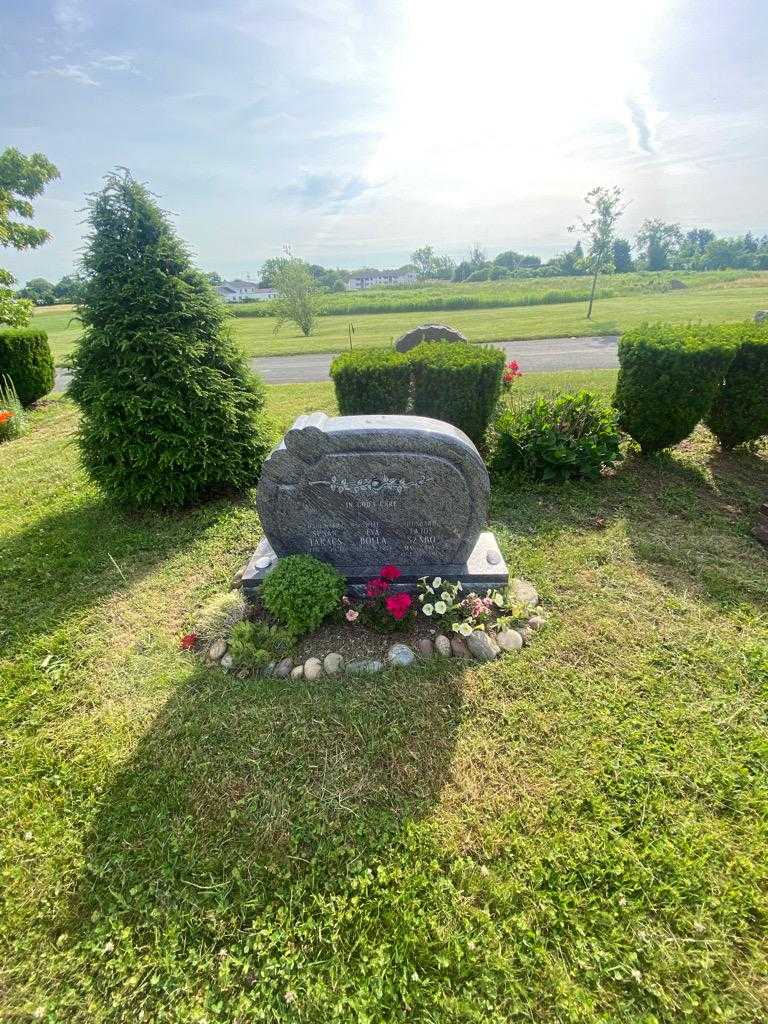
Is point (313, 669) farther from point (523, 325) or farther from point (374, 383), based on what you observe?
point (523, 325)

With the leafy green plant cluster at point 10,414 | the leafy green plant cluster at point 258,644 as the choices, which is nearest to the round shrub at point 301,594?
the leafy green plant cluster at point 258,644

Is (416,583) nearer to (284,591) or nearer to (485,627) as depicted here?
(485,627)

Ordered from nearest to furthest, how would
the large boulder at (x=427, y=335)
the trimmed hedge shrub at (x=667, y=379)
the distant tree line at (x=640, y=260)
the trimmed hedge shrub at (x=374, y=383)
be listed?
the trimmed hedge shrub at (x=667, y=379), the trimmed hedge shrub at (x=374, y=383), the large boulder at (x=427, y=335), the distant tree line at (x=640, y=260)

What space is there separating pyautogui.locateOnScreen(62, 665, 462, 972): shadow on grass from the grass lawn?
0.01m

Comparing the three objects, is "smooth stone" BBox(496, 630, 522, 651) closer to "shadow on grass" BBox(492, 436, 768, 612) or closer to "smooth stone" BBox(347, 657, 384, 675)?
"smooth stone" BBox(347, 657, 384, 675)

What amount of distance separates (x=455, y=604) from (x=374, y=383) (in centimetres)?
416

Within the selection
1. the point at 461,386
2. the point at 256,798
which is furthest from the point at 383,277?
the point at 256,798

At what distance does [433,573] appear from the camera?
155 inches

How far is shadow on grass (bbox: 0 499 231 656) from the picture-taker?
4156 mm

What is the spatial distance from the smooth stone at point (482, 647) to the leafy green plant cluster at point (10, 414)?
9915 millimetres

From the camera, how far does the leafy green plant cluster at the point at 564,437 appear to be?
18.7 feet

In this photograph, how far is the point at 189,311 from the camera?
5.25m

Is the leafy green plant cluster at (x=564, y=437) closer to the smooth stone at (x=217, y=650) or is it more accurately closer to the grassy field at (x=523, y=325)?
the smooth stone at (x=217, y=650)

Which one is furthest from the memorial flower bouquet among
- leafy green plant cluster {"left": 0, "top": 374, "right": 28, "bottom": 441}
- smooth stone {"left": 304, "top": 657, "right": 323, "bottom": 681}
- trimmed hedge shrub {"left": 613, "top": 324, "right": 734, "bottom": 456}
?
leafy green plant cluster {"left": 0, "top": 374, "right": 28, "bottom": 441}
